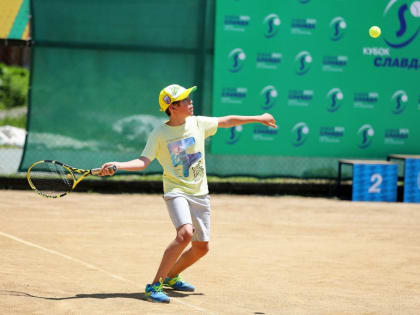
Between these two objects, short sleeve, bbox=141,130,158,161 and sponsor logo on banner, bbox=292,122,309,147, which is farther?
sponsor logo on banner, bbox=292,122,309,147

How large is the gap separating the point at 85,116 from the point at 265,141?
290 cm

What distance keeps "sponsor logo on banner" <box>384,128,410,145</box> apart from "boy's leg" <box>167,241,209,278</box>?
744 cm

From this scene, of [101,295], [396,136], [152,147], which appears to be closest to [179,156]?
[152,147]

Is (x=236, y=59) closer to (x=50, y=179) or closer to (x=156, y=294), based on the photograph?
(x=50, y=179)

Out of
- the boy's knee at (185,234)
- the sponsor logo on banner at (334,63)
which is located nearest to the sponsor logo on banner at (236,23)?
the sponsor logo on banner at (334,63)

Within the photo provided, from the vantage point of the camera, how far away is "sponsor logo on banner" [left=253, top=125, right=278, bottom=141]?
13.1 metres

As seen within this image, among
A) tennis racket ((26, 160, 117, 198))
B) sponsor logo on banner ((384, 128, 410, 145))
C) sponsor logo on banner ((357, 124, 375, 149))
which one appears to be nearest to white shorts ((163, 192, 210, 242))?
tennis racket ((26, 160, 117, 198))

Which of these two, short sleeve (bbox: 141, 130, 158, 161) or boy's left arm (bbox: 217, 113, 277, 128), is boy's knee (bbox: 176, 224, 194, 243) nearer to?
short sleeve (bbox: 141, 130, 158, 161)

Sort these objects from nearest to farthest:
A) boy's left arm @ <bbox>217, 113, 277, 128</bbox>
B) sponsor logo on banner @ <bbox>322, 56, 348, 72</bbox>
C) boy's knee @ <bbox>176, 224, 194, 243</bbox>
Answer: boy's knee @ <bbox>176, 224, 194, 243</bbox>
boy's left arm @ <bbox>217, 113, 277, 128</bbox>
sponsor logo on banner @ <bbox>322, 56, 348, 72</bbox>

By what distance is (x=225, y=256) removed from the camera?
28.1ft

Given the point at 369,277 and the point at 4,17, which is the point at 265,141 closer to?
the point at 4,17

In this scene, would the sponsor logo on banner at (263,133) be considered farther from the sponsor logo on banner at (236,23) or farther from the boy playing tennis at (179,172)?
the boy playing tennis at (179,172)

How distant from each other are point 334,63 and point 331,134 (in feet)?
3.79

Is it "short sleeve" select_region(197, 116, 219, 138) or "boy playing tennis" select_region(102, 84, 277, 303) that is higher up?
"short sleeve" select_region(197, 116, 219, 138)
